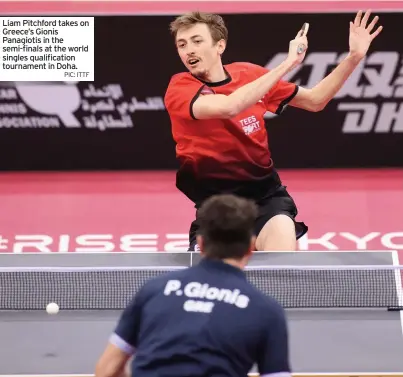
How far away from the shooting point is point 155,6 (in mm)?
9633

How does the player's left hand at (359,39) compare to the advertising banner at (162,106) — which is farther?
the advertising banner at (162,106)

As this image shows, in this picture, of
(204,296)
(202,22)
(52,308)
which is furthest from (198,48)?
(204,296)

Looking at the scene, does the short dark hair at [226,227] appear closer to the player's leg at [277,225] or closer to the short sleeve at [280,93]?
the player's leg at [277,225]

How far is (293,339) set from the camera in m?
5.12

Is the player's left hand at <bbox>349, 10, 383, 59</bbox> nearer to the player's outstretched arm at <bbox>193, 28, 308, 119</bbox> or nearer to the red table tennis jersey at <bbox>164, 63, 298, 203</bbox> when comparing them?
the player's outstretched arm at <bbox>193, 28, 308, 119</bbox>

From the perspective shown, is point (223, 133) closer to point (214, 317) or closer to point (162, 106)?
point (214, 317)

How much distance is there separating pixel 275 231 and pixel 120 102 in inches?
151

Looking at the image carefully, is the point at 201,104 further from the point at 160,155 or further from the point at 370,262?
the point at 160,155

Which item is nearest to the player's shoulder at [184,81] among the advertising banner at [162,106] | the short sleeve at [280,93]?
the short sleeve at [280,93]

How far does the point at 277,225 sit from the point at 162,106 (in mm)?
3666

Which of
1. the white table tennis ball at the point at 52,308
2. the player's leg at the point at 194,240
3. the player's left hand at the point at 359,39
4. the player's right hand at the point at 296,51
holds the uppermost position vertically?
the player's left hand at the point at 359,39

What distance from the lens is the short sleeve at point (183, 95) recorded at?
6082mm
